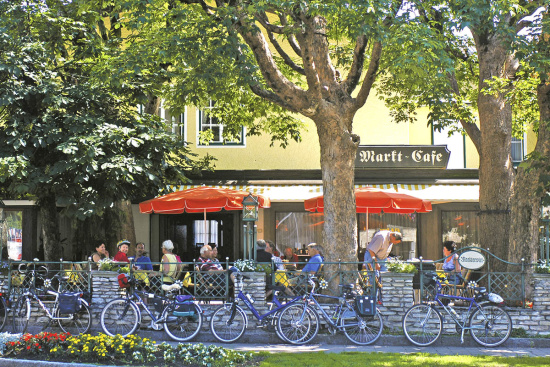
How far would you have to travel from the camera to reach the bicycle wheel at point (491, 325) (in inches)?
402

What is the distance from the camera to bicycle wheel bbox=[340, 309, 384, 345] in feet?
33.9

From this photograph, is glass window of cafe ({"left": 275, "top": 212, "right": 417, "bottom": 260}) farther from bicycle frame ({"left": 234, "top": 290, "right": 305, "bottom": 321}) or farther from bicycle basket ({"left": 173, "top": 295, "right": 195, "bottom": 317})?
bicycle basket ({"left": 173, "top": 295, "right": 195, "bottom": 317})

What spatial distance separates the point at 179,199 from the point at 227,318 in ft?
13.1

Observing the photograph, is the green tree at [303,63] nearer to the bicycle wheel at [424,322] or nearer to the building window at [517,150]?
the bicycle wheel at [424,322]

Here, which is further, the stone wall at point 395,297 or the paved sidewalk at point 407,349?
the stone wall at point 395,297

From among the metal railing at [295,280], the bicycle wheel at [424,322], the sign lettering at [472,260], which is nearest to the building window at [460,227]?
the metal railing at [295,280]

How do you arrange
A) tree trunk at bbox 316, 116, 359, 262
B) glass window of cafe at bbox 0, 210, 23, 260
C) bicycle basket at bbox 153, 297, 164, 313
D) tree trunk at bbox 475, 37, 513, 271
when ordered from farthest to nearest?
glass window of cafe at bbox 0, 210, 23, 260 → tree trunk at bbox 475, 37, 513, 271 → tree trunk at bbox 316, 116, 359, 262 → bicycle basket at bbox 153, 297, 164, 313

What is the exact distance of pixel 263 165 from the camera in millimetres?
18547

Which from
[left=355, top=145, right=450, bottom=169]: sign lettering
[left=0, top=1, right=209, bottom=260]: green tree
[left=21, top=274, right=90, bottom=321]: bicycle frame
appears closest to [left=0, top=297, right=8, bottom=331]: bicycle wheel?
[left=21, top=274, right=90, bottom=321]: bicycle frame

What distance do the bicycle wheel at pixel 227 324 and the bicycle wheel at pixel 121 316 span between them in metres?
1.26

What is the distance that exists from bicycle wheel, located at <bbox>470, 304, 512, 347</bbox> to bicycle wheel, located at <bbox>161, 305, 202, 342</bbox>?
4.26 m

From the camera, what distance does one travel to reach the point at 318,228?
59.8 feet

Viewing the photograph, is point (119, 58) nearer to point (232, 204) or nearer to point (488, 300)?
point (232, 204)

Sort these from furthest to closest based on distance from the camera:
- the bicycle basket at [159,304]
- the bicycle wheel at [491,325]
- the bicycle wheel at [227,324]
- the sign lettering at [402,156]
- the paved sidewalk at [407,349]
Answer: the sign lettering at [402,156]
the bicycle basket at [159,304]
the bicycle wheel at [227,324]
the bicycle wheel at [491,325]
the paved sidewalk at [407,349]
